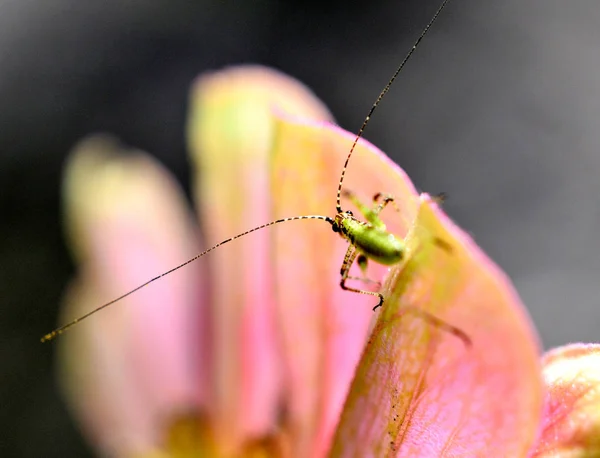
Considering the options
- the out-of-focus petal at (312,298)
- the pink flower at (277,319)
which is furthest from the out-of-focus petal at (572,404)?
the out-of-focus petal at (312,298)

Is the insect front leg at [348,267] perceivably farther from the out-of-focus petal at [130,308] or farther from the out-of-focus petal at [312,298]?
the out-of-focus petal at [130,308]

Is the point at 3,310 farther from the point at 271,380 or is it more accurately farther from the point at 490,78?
the point at 490,78

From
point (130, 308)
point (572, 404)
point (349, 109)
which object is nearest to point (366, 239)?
point (572, 404)

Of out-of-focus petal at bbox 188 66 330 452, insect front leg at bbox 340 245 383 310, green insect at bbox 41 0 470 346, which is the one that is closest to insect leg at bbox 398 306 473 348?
green insect at bbox 41 0 470 346

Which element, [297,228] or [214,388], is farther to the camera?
[214,388]

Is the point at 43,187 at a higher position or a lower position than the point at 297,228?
higher

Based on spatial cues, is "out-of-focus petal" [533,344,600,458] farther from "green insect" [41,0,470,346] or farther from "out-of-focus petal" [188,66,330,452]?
Result: "out-of-focus petal" [188,66,330,452]

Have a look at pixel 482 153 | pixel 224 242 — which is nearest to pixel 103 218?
pixel 224 242

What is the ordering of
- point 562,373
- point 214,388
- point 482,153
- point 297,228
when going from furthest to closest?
point 482,153 < point 214,388 < point 297,228 < point 562,373
